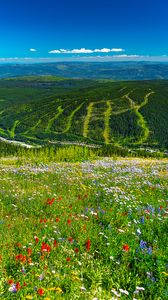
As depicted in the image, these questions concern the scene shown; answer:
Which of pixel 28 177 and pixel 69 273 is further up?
pixel 69 273

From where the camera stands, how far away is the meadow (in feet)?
17.9

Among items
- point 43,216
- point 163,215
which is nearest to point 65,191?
point 43,216

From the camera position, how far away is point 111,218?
8938 millimetres

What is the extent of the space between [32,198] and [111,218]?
129 inches

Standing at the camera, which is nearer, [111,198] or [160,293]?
[160,293]

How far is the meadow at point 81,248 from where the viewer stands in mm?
5465

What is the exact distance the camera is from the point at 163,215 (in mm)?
9305

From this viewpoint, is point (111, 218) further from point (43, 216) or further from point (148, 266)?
point (148, 266)

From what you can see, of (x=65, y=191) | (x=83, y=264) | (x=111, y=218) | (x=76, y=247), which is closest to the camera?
(x=83, y=264)

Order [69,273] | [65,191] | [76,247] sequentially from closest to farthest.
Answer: [69,273] → [76,247] → [65,191]

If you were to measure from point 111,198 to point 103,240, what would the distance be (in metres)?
Answer: 3.72

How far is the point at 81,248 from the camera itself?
6938 millimetres

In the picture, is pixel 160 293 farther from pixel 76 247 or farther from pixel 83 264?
pixel 76 247

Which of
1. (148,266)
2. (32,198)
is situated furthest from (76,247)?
(32,198)
